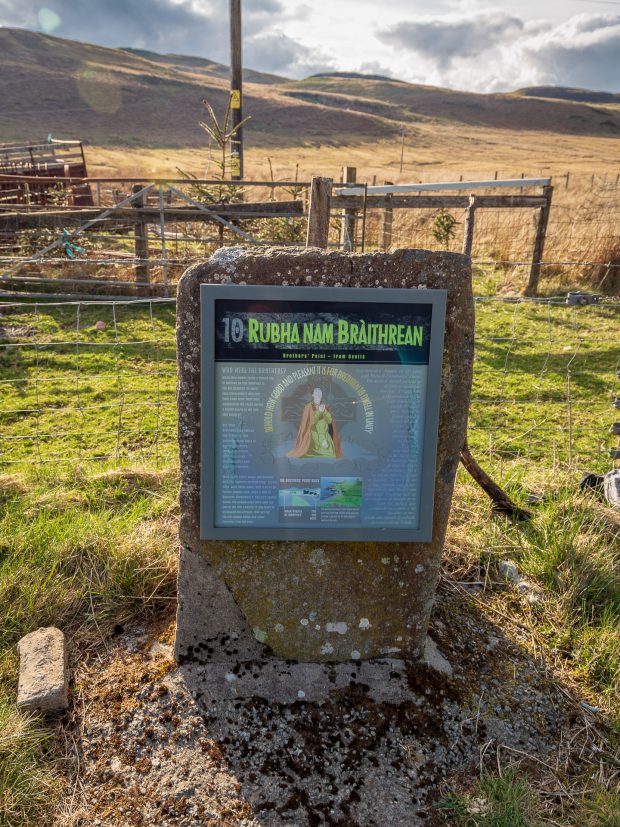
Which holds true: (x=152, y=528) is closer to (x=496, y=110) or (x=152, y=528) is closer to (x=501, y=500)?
(x=501, y=500)

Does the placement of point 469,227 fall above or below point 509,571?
above

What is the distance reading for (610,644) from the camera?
3006 mm

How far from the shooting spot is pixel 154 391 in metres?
6.64

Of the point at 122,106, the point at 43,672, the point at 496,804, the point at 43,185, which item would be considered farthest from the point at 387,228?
the point at 122,106

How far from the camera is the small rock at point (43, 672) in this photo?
2.63 metres

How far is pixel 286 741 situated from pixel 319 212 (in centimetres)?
311

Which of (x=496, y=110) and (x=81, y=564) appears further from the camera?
(x=496, y=110)

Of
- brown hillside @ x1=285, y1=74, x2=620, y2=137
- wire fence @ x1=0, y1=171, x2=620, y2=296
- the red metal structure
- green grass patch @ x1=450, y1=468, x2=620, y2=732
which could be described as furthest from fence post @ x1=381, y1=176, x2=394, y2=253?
brown hillside @ x1=285, y1=74, x2=620, y2=137

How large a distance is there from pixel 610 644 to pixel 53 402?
203 inches

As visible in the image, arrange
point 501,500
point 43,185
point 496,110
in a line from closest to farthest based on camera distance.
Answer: point 501,500, point 43,185, point 496,110

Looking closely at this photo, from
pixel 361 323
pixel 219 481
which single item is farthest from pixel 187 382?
pixel 361 323

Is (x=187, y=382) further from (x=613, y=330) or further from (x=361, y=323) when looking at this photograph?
(x=613, y=330)

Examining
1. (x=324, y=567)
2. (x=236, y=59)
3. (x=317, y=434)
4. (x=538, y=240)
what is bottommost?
(x=324, y=567)

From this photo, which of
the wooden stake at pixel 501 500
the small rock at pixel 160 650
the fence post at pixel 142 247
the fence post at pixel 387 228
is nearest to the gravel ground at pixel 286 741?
the small rock at pixel 160 650
